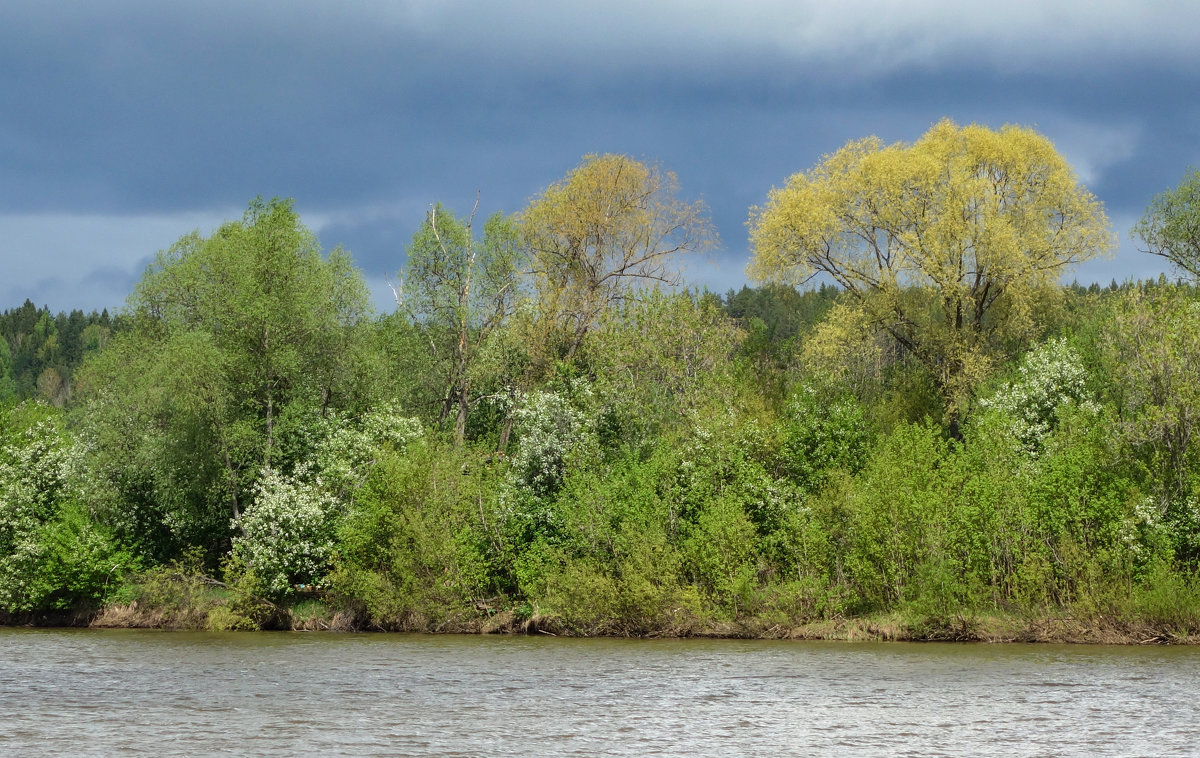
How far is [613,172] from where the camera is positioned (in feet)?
242

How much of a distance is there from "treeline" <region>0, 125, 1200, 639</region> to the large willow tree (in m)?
0.23

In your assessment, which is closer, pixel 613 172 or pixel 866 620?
pixel 866 620

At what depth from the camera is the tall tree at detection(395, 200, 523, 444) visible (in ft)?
239

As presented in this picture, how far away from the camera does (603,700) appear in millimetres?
30703

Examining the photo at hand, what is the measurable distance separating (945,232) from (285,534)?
38396mm

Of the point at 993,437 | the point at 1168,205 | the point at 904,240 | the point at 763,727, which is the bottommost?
the point at 763,727

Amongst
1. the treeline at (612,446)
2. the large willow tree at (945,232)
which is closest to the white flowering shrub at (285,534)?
the treeline at (612,446)

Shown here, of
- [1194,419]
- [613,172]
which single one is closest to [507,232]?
[613,172]

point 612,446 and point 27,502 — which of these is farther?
point 27,502

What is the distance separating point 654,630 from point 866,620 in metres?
9.43

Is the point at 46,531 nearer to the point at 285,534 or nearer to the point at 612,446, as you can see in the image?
the point at 285,534

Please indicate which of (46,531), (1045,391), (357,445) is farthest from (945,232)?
(46,531)

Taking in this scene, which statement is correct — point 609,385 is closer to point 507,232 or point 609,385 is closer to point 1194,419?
point 507,232

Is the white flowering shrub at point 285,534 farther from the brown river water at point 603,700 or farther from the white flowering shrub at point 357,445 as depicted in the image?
the brown river water at point 603,700
